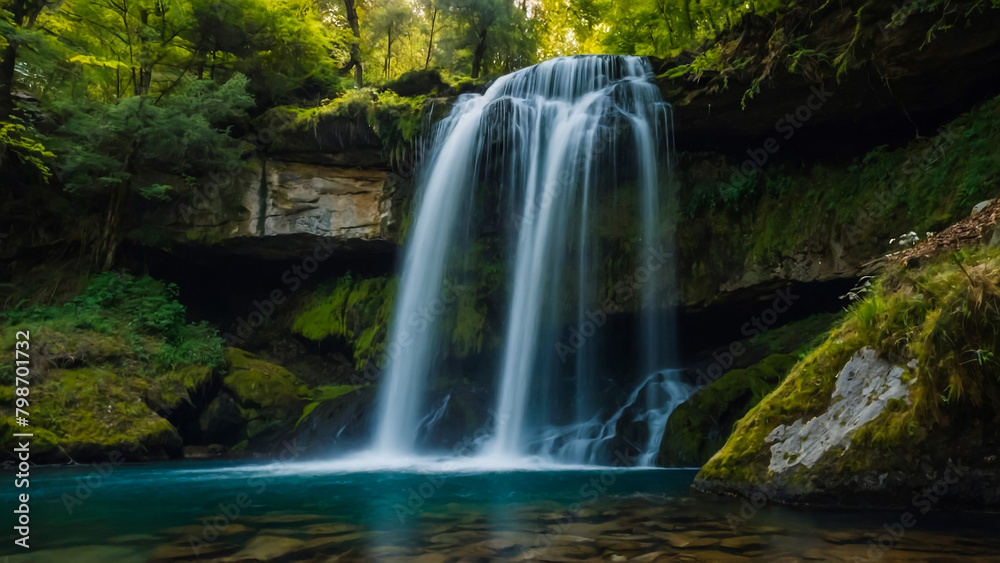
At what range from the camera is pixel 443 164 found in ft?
41.4

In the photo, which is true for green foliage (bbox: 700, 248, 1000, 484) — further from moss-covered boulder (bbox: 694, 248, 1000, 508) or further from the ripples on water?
the ripples on water

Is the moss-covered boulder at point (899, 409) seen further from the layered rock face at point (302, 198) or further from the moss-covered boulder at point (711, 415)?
the layered rock face at point (302, 198)

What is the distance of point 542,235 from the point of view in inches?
457

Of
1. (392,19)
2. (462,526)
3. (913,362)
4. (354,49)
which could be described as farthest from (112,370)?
(392,19)

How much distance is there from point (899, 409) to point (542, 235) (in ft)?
25.9

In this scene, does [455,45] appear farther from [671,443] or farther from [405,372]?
[671,443]

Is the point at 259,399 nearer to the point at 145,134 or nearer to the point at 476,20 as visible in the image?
the point at 145,134

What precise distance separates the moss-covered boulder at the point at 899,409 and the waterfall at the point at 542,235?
5.36m

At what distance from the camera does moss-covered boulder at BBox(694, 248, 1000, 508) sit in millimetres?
3910

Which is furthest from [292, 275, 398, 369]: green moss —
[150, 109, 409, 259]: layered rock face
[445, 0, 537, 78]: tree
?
[445, 0, 537, 78]: tree

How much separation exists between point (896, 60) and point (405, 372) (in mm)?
9704

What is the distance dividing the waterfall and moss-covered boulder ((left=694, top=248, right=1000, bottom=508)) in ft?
17.6

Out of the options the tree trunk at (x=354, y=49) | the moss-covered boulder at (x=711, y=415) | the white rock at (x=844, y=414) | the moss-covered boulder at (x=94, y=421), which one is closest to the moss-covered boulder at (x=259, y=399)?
the moss-covered boulder at (x=94, y=421)

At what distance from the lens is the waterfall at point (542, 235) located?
10852mm
